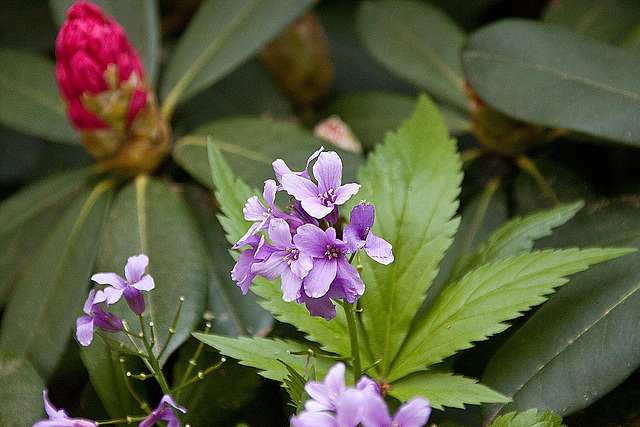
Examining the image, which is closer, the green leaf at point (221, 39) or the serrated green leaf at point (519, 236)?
the serrated green leaf at point (519, 236)

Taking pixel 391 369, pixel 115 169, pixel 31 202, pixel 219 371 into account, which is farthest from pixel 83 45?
pixel 391 369

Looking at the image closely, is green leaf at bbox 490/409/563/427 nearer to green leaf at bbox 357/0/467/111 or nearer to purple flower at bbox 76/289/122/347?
purple flower at bbox 76/289/122/347

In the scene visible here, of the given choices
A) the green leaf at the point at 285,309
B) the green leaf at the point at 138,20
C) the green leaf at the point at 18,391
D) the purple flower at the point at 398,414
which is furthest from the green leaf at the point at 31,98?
the purple flower at the point at 398,414

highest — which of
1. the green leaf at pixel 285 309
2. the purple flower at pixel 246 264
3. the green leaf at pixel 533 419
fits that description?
the purple flower at pixel 246 264

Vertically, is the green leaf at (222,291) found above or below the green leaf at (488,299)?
below

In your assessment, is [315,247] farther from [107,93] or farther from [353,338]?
[107,93]

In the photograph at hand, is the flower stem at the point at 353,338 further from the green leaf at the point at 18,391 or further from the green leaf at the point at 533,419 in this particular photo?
the green leaf at the point at 18,391
